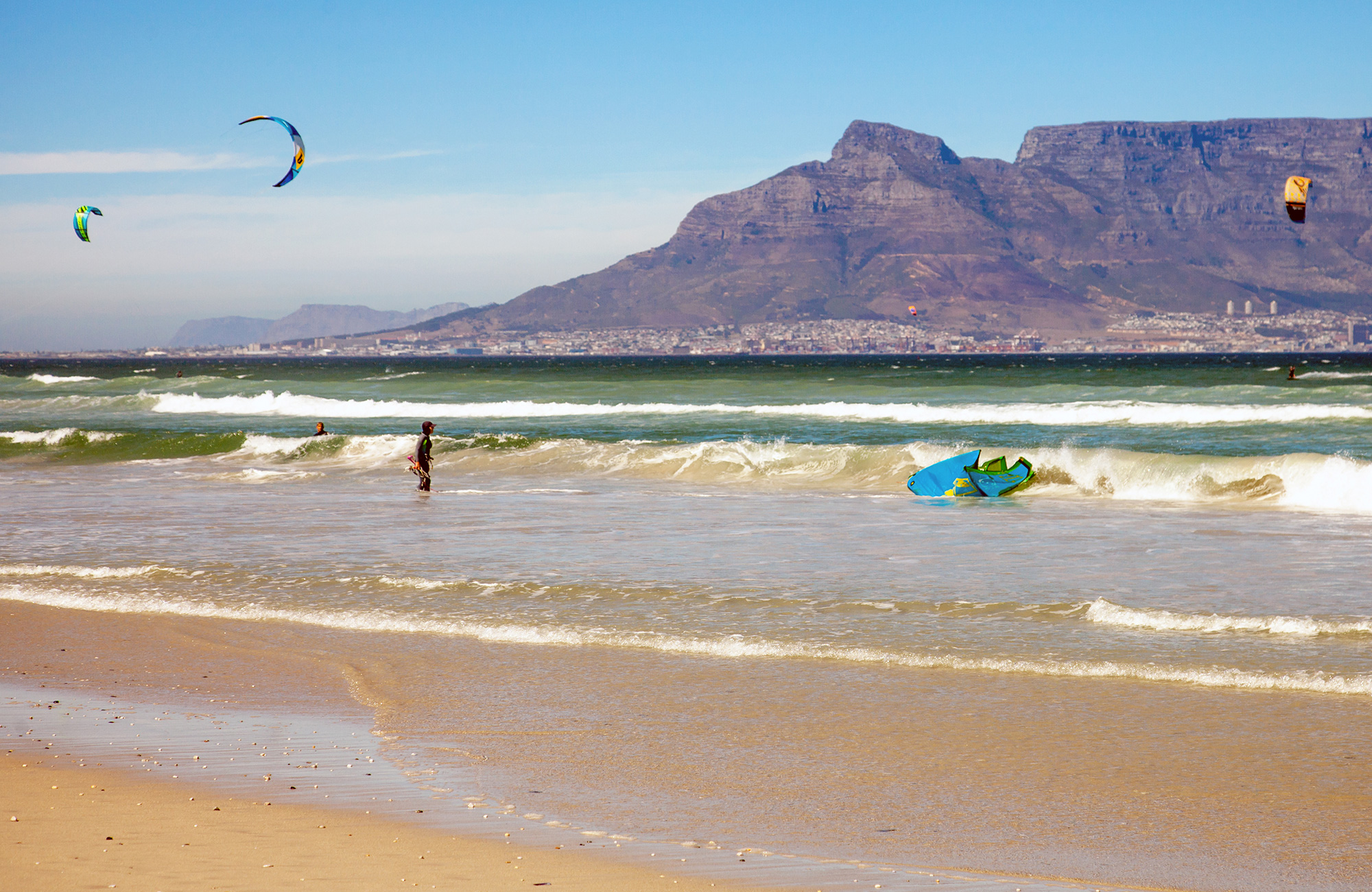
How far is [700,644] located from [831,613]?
144 centimetres

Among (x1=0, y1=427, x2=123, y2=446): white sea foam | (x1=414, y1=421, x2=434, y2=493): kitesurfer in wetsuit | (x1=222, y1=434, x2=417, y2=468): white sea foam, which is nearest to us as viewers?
(x1=414, y1=421, x2=434, y2=493): kitesurfer in wetsuit

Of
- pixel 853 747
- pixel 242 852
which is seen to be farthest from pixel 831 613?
pixel 242 852

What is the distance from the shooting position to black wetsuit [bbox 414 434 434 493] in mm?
19656

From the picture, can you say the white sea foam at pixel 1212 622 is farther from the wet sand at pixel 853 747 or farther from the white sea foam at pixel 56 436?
the white sea foam at pixel 56 436

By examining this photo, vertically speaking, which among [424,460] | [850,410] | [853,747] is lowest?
[853,747]

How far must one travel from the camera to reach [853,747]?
244 inches

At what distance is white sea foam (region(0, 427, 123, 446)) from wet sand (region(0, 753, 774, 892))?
92.5 feet

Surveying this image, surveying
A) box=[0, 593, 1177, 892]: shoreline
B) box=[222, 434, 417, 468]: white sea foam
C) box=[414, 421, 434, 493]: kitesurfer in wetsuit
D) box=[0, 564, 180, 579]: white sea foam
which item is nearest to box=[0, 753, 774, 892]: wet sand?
box=[0, 593, 1177, 892]: shoreline

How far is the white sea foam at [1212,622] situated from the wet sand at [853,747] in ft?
5.48

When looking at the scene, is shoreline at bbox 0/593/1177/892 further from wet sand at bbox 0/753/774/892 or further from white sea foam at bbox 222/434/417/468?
white sea foam at bbox 222/434/417/468

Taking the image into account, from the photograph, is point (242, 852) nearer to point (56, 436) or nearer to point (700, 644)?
point (700, 644)

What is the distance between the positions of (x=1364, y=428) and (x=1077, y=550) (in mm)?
22099

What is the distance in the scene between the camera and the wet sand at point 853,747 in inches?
191

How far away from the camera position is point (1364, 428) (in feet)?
99.3
